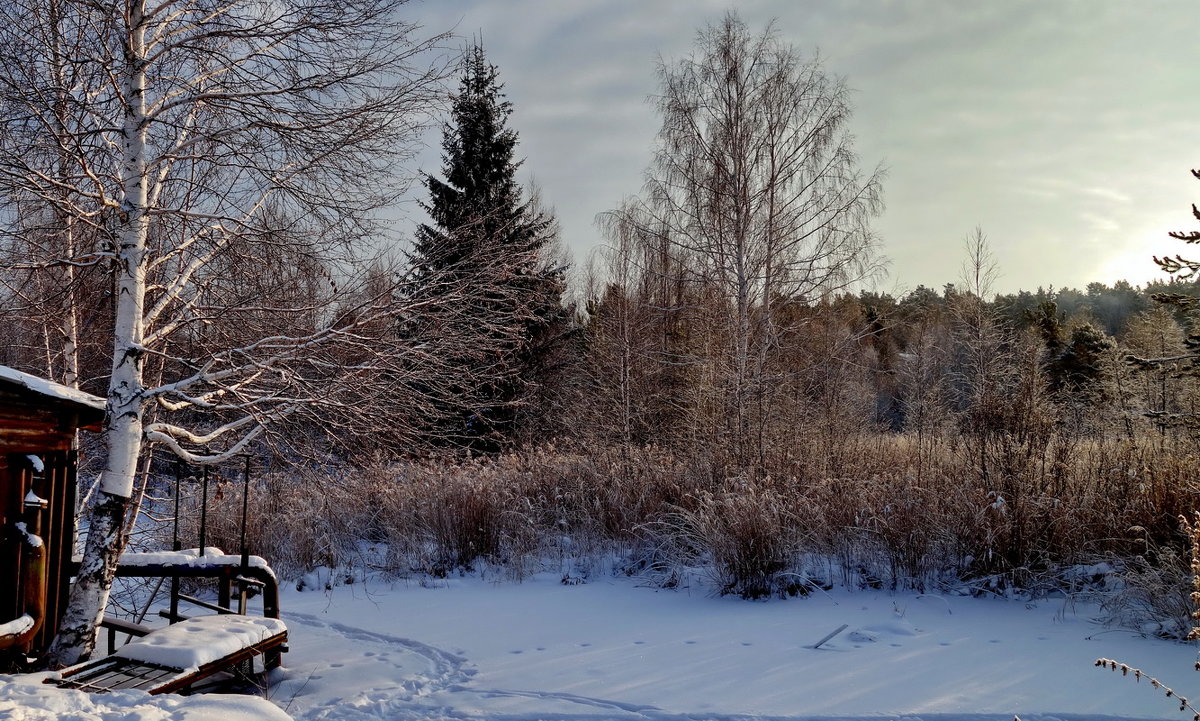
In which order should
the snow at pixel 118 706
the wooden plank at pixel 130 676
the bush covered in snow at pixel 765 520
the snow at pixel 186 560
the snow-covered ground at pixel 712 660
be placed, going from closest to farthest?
the snow at pixel 118 706 < the wooden plank at pixel 130 676 < the snow-covered ground at pixel 712 660 < the snow at pixel 186 560 < the bush covered in snow at pixel 765 520

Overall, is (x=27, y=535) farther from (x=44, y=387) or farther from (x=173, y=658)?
(x=173, y=658)

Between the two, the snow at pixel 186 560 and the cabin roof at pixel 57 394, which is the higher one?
the cabin roof at pixel 57 394

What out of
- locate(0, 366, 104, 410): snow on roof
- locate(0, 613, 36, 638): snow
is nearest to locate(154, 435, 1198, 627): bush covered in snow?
locate(0, 366, 104, 410): snow on roof

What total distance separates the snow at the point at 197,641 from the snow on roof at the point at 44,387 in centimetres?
138

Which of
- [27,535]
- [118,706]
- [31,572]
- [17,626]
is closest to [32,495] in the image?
[27,535]

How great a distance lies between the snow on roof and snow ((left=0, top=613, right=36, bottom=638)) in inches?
45.7

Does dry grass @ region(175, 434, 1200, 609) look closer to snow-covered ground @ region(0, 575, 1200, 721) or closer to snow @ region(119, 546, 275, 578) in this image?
snow-covered ground @ region(0, 575, 1200, 721)

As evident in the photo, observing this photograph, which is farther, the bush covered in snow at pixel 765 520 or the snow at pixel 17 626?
the bush covered in snow at pixel 765 520

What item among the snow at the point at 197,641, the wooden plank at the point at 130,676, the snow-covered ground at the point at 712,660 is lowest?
the snow-covered ground at the point at 712,660

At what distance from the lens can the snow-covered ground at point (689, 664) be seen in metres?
4.13

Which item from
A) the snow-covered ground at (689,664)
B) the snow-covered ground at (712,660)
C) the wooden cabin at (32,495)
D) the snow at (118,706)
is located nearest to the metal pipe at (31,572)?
the wooden cabin at (32,495)

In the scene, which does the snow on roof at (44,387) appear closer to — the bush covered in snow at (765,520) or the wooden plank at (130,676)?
the wooden plank at (130,676)

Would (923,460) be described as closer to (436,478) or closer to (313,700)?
(436,478)

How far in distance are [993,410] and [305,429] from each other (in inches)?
256
